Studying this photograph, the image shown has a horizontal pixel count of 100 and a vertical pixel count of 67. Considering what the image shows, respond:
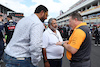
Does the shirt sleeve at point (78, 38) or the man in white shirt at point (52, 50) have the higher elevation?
the shirt sleeve at point (78, 38)

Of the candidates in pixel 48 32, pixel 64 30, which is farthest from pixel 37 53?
pixel 64 30

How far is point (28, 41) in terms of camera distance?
1.89 metres

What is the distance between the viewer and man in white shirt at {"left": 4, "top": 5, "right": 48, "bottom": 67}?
179 centimetres

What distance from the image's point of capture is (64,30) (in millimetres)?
13109

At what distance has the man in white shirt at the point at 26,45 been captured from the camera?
5.88 feet

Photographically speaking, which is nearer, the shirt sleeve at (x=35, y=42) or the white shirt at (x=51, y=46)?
the shirt sleeve at (x=35, y=42)

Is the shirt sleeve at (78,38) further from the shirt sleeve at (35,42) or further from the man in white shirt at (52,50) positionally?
the man in white shirt at (52,50)

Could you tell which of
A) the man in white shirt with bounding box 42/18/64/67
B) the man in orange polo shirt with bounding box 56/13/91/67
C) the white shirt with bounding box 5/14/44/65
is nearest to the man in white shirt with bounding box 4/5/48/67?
the white shirt with bounding box 5/14/44/65

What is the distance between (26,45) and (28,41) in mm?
72

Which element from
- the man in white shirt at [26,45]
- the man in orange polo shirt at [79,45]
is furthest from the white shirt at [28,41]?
the man in orange polo shirt at [79,45]

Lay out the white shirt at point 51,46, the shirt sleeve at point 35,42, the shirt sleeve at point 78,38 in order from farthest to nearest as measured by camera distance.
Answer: the white shirt at point 51,46
the shirt sleeve at point 78,38
the shirt sleeve at point 35,42

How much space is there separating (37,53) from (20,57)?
30cm

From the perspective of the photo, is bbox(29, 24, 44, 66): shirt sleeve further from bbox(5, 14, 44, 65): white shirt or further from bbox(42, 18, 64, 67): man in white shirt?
bbox(42, 18, 64, 67): man in white shirt

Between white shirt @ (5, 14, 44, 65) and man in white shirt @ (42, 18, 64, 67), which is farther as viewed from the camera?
man in white shirt @ (42, 18, 64, 67)
